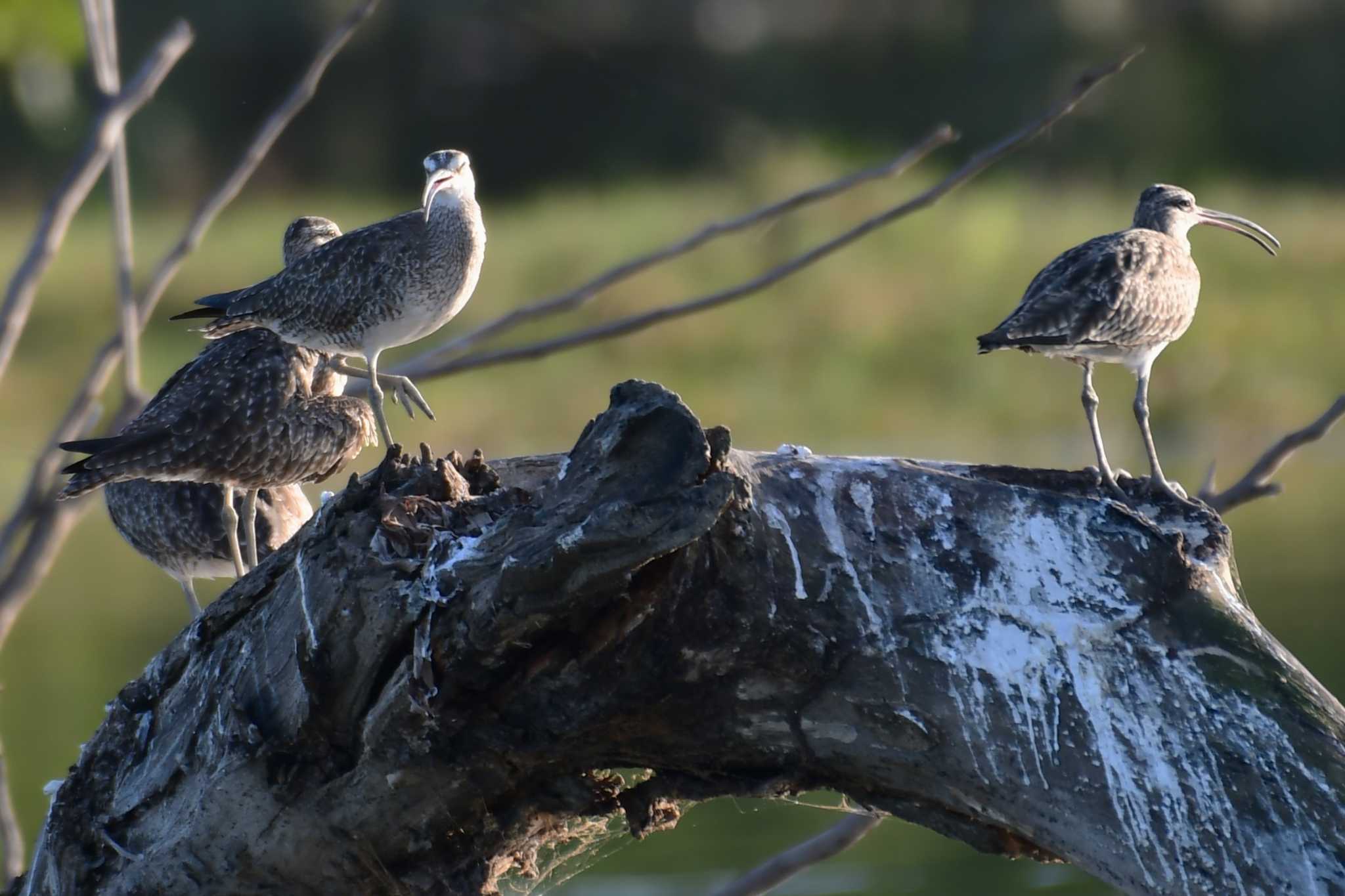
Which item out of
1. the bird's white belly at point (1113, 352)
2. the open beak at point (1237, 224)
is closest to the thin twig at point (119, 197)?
the bird's white belly at point (1113, 352)

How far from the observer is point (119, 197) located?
424 centimetres

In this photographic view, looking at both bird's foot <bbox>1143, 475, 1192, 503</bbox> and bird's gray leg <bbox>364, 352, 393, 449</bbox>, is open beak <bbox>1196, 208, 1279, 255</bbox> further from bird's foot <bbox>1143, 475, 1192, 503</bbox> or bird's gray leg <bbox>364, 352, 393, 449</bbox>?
bird's foot <bbox>1143, 475, 1192, 503</bbox>

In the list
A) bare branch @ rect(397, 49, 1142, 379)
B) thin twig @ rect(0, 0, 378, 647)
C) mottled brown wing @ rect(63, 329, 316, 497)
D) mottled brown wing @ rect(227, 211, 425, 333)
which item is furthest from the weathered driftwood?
mottled brown wing @ rect(227, 211, 425, 333)

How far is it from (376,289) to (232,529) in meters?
0.94

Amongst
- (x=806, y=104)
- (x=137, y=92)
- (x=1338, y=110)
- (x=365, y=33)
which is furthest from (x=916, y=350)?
(x=137, y=92)

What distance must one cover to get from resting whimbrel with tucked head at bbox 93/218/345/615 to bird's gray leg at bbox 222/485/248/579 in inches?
1.3

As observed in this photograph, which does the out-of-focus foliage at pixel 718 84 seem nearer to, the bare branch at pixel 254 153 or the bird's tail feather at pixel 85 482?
the bird's tail feather at pixel 85 482

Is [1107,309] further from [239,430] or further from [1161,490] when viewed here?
[239,430]

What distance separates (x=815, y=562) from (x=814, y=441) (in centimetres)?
1387

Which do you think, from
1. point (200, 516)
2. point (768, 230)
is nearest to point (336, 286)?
point (200, 516)

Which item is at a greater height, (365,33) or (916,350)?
(365,33)

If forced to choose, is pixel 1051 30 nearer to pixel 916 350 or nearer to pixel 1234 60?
pixel 1234 60

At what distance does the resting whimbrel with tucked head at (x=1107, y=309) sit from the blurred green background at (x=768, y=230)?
49.3 inches

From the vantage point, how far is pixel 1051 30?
26.8 meters
